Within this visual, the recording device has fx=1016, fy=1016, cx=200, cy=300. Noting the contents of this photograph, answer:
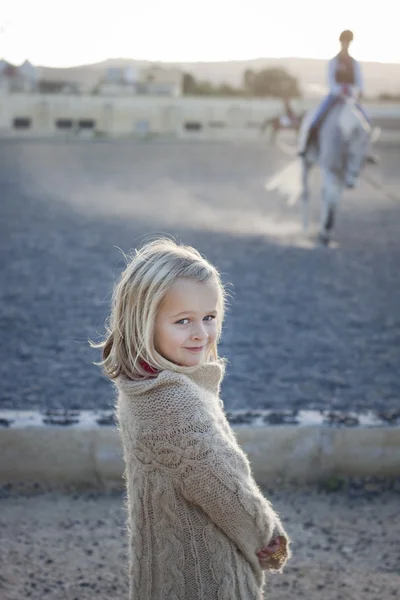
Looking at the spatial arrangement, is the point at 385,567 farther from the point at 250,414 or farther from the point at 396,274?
the point at 396,274

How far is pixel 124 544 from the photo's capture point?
160 inches

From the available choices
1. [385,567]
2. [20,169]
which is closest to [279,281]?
[385,567]

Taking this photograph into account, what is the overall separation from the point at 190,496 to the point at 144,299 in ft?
1.58

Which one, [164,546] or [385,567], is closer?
[164,546]

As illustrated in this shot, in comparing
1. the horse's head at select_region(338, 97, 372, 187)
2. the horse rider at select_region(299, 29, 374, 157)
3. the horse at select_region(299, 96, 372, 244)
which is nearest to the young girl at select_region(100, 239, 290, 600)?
the horse at select_region(299, 96, 372, 244)

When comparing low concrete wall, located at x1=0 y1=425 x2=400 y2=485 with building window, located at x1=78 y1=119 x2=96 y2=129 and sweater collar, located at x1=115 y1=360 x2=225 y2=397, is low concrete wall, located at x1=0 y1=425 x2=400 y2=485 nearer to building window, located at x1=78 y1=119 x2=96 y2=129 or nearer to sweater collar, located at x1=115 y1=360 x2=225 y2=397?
sweater collar, located at x1=115 y1=360 x2=225 y2=397

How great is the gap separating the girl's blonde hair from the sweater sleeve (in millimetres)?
228

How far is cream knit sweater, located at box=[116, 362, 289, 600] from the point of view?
2.37m

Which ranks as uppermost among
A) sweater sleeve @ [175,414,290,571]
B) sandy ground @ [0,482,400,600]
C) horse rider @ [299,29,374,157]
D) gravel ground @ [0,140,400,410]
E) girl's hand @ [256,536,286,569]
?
horse rider @ [299,29,374,157]

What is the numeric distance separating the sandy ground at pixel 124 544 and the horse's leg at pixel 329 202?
834 centimetres

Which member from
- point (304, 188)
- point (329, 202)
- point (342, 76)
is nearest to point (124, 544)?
point (329, 202)

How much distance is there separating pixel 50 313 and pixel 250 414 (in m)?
3.80

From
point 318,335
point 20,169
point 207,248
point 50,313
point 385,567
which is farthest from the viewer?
point 20,169

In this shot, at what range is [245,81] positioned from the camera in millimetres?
80125
